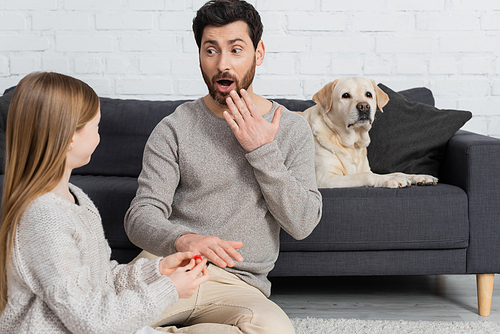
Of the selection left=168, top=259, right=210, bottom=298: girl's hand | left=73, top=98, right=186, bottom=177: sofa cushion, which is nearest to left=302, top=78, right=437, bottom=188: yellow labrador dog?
left=73, top=98, right=186, bottom=177: sofa cushion

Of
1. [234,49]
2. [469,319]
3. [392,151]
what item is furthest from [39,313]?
[392,151]

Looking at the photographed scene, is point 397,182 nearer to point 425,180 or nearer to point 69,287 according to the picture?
point 425,180

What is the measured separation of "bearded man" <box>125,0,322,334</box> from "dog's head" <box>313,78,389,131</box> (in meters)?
0.69

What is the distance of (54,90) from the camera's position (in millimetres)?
944

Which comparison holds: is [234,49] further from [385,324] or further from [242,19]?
[385,324]

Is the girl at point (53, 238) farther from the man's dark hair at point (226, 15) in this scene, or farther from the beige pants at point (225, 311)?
the man's dark hair at point (226, 15)

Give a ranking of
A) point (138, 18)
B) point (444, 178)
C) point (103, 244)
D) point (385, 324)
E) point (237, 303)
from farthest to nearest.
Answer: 1. point (138, 18)
2. point (444, 178)
3. point (385, 324)
4. point (237, 303)
5. point (103, 244)

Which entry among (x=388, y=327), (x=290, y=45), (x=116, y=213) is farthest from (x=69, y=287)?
(x=290, y=45)

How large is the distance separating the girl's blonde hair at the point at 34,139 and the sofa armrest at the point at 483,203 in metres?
1.57

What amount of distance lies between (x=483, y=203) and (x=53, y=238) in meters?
1.64

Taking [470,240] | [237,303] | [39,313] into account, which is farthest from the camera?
[470,240]

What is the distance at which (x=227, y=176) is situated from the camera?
4.67 ft

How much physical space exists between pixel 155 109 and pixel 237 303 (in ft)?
5.06

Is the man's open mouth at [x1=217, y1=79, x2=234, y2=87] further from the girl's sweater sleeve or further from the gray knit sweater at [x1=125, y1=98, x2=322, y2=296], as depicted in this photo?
the girl's sweater sleeve
